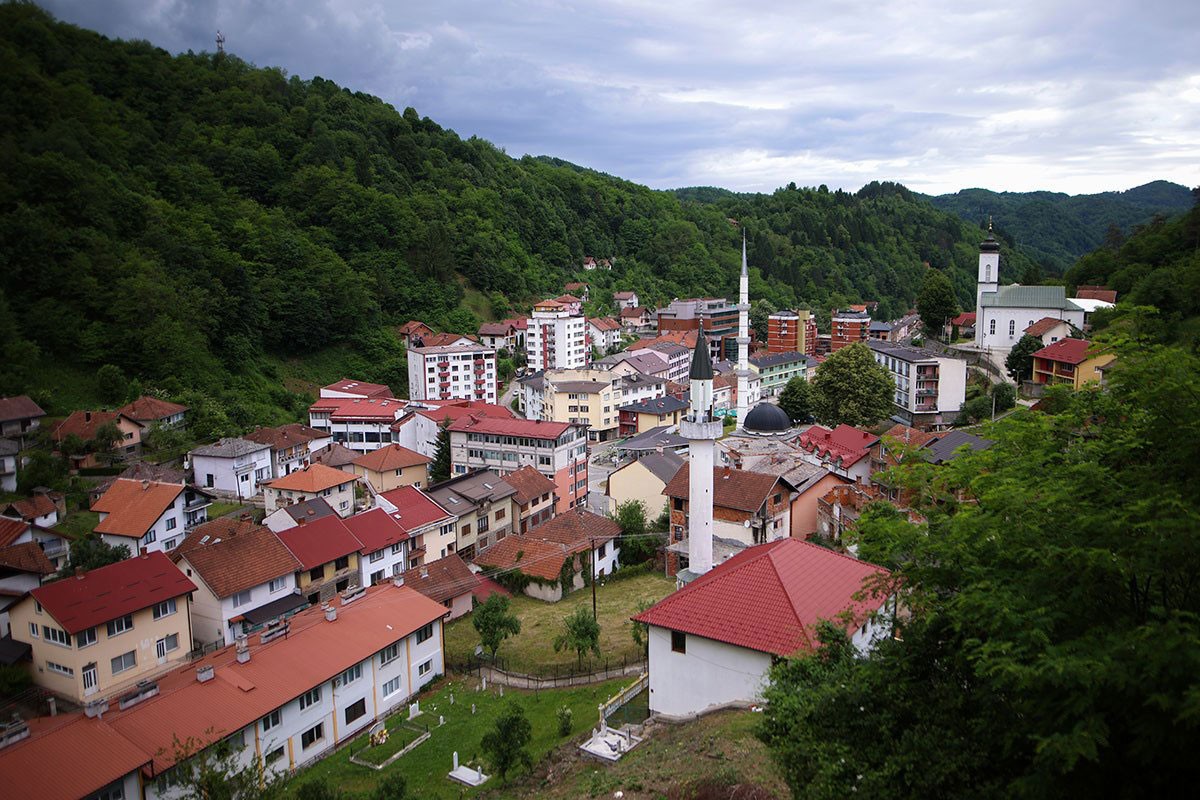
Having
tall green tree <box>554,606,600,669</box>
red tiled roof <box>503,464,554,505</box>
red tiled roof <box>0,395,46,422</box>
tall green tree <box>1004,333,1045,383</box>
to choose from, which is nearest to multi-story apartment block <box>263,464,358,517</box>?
red tiled roof <box>503,464,554,505</box>

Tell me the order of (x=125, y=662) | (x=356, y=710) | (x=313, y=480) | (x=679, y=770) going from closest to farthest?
(x=679, y=770), (x=356, y=710), (x=125, y=662), (x=313, y=480)

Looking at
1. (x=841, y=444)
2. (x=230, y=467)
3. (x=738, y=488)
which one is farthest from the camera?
(x=230, y=467)

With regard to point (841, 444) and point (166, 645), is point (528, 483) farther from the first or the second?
point (166, 645)

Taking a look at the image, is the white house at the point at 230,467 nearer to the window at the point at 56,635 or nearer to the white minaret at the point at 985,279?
the window at the point at 56,635

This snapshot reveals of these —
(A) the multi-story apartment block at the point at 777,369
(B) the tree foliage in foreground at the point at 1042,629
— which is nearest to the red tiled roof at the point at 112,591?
(B) the tree foliage in foreground at the point at 1042,629

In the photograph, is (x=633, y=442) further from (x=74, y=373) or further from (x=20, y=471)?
(x=74, y=373)

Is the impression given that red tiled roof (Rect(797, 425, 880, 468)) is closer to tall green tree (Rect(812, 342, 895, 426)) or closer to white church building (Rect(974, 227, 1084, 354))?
tall green tree (Rect(812, 342, 895, 426))

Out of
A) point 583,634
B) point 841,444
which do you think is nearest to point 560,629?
point 583,634
